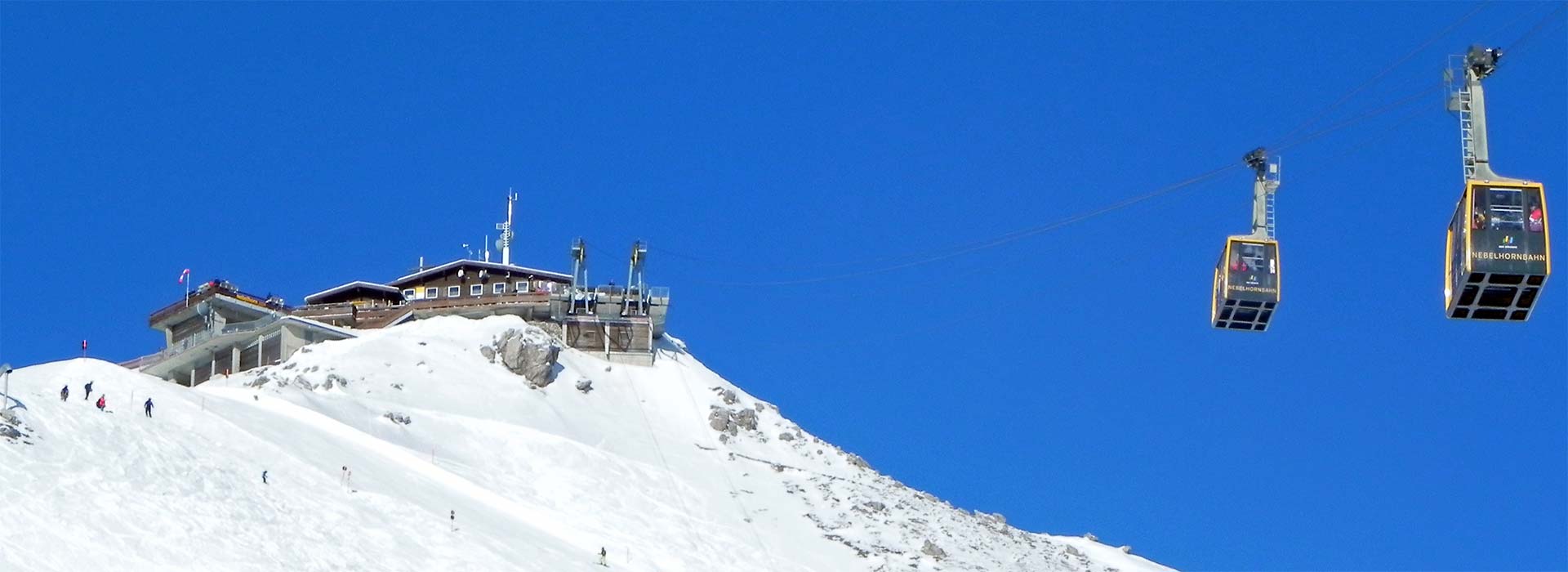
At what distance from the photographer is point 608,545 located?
86.8 meters

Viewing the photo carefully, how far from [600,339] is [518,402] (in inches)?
516

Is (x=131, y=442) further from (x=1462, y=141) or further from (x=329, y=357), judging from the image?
(x=1462, y=141)

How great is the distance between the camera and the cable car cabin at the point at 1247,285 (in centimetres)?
6328

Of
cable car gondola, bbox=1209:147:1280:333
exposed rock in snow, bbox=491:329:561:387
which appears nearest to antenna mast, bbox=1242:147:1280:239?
cable car gondola, bbox=1209:147:1280:333

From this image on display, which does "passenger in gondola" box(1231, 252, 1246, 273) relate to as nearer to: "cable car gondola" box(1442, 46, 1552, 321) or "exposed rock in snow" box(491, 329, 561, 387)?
"cable car gondola" box(1442, 46, 1552, 321)

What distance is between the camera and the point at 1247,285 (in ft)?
208

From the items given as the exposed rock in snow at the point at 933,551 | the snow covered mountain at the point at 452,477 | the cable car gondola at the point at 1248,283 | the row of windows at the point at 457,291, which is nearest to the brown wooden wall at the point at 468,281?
the row of windows at the point at 457,291

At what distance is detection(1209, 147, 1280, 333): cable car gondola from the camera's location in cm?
6328

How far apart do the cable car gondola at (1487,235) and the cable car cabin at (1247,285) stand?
5.17 m

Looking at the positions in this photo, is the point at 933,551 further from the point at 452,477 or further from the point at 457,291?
the point at 457,291

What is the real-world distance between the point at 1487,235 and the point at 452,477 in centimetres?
4259

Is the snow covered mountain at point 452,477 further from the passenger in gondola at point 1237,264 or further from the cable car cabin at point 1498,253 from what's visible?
the cable car cabin at point 1498,253

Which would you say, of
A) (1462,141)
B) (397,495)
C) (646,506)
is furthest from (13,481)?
(1462,141)

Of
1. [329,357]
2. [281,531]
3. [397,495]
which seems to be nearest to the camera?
[281,531]
